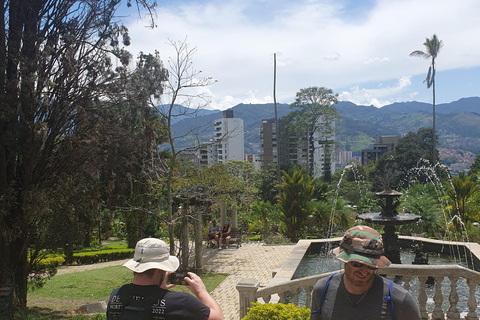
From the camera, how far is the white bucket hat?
2.53 metres

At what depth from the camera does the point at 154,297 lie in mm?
2451

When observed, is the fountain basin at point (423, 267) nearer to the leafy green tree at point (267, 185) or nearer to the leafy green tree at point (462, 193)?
the leafy green tree at point (462, 193)

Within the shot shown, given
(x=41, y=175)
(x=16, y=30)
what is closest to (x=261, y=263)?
(x=41, y=175)

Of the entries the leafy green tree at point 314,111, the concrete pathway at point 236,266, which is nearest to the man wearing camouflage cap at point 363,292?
the concrete pathway at point 236,266

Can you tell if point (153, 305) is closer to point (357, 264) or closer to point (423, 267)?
point (357, 264)

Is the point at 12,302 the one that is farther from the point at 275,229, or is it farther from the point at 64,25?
the point at 275,229

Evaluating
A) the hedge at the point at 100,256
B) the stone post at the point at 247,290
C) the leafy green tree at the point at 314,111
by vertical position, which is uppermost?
the leafy green tree at the point at 314,111

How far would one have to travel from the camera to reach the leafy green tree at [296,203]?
16438 millimetres

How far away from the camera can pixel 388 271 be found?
575cm

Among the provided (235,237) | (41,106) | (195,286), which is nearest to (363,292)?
(195,286)

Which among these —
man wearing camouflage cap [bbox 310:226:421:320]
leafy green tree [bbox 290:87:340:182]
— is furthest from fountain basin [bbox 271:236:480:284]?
leafy green tree [bbox 290:87:340:182]

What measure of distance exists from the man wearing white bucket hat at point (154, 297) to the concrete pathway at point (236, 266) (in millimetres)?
5239

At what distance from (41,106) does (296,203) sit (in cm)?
1122

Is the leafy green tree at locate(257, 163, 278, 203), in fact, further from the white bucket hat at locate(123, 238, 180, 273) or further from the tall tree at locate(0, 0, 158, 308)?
the white bucket hat at locate(123, 238, 180, 273)
